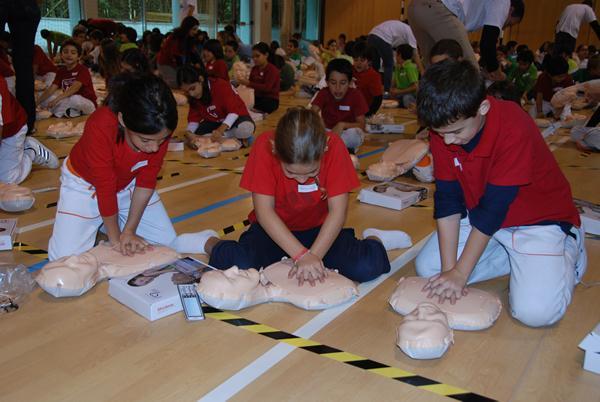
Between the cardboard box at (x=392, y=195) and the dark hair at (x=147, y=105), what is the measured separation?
5.33ft

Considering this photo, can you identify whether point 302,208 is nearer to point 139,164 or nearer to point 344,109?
point 139,164

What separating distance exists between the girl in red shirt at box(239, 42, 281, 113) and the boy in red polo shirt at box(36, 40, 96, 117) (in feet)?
6.40

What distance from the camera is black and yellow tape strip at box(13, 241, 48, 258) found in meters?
2.57

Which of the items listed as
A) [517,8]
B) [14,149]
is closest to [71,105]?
[14,149]

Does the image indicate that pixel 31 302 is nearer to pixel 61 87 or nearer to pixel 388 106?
pixel 61 87

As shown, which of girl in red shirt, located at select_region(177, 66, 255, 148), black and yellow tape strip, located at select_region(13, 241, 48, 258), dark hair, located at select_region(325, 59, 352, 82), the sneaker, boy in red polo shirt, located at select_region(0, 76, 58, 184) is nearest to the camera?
black and yellow tape strip, located at select_region(13, 241, 48, 258)

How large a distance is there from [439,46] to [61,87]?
4317 millimetres

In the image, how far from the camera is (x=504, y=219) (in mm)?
1989

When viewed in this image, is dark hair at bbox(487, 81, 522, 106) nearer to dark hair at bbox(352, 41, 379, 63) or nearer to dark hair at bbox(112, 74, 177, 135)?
dark hair at bbox(112, 74, 177, 135)

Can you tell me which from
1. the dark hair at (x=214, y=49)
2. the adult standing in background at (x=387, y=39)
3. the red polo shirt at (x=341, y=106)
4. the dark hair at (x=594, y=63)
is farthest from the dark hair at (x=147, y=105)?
the dark hair at (x=594, y=63)

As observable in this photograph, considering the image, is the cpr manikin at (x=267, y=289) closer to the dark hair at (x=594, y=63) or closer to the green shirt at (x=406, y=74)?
the green shirt at (x=406, y=74)

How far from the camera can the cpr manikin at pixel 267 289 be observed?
201 cm

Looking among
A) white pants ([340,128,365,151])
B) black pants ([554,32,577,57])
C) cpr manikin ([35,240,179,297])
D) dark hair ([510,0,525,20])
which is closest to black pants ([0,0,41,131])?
cpr manikin ([35,240,179,297])

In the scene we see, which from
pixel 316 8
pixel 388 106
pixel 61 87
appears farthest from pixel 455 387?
pixel 316 8
